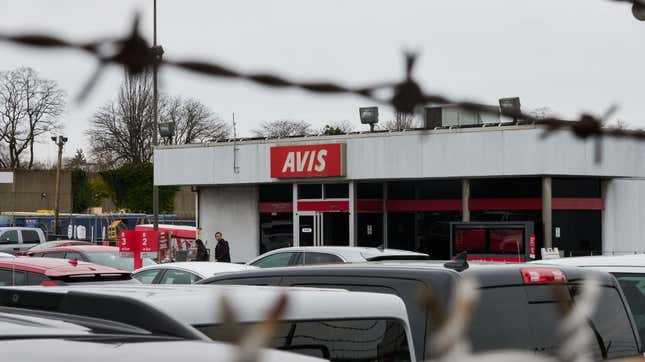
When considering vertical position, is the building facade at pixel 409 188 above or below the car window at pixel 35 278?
above

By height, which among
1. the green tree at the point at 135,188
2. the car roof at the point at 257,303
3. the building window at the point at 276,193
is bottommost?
the car roof at the point at 257,303

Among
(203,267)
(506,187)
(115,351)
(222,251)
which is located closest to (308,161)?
(222,251)

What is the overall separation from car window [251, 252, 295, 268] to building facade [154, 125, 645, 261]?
1152 cm

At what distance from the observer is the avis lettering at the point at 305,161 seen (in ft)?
108

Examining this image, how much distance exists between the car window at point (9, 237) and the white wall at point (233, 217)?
6680 millimetres

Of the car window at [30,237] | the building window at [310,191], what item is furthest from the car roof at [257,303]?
the car window at [30,237]

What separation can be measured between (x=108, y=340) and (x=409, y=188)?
30606 mm

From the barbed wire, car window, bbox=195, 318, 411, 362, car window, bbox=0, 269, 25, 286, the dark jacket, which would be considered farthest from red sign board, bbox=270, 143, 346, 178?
the barbed wire

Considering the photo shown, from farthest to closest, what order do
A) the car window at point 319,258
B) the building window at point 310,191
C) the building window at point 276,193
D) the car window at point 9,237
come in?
1. the car window at point 9,237
2. the building window at point 276,193
3. the building window at point 310,191
4. the car window at point 319,258

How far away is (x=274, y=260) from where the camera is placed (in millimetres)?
18281

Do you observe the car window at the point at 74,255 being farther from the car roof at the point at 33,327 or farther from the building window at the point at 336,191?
the car roof at the point at 33,327

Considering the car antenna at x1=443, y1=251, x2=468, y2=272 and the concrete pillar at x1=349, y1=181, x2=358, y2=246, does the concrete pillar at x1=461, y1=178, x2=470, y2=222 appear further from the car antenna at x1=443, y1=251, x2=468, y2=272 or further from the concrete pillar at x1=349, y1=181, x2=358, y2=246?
the car antenna at x1=443, y1=251, x2=468, y2=272

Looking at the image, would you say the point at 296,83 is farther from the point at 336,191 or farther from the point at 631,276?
the point at 336,191

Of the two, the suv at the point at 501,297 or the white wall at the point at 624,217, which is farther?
the white wall at the point at 624,217
